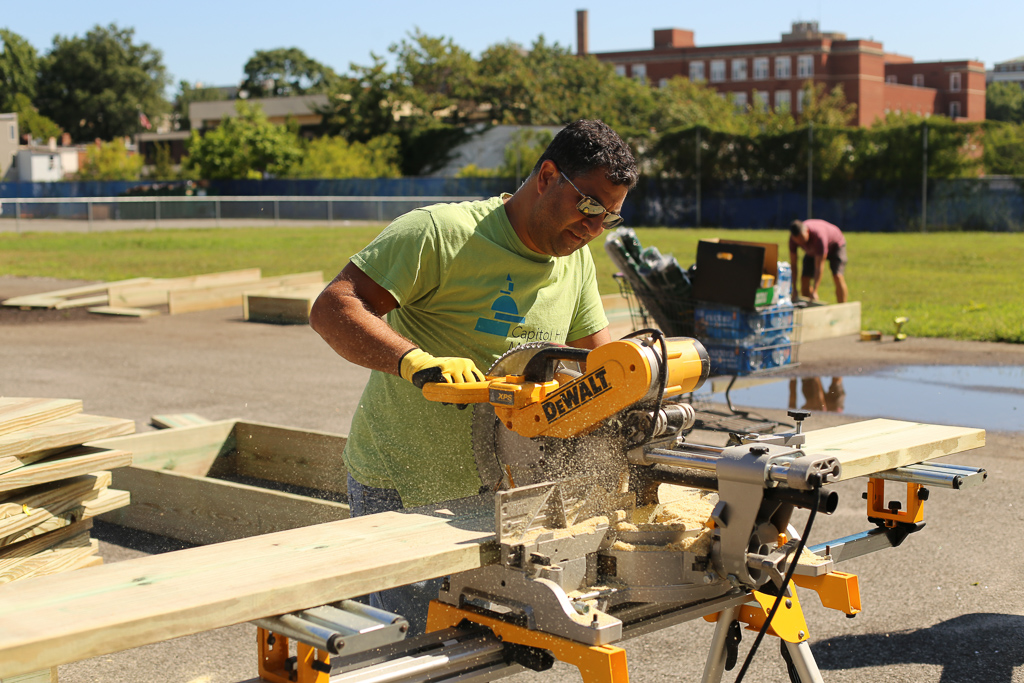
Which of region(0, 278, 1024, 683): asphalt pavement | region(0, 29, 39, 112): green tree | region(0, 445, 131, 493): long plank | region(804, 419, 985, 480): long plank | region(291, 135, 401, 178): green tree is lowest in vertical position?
region(0, 278, 1024, 683): asphalt pavement

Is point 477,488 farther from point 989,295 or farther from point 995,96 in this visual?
point 995,96

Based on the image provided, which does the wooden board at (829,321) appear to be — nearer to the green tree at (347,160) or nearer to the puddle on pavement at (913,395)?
the puddle on pavement at (913,395)

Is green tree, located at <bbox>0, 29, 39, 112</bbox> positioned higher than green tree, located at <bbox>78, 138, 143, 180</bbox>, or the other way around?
green tree, located at <bbox>0, 29, 39, 112</bbox>

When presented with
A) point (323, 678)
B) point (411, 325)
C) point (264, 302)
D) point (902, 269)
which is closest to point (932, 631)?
point (411, 325)

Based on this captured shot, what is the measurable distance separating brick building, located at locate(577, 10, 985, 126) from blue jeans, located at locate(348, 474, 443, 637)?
79427 mm

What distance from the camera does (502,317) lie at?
2.90 m

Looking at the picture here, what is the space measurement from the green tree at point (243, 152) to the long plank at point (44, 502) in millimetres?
51929

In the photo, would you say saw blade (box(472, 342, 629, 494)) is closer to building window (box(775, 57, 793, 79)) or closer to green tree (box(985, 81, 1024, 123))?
building window (box(775, 57, 793, 79))

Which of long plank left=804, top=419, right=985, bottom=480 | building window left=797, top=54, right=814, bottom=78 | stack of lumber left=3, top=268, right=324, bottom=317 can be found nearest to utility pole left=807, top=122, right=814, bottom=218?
stack of lumber left=3, top=268, right=324, bottom=317

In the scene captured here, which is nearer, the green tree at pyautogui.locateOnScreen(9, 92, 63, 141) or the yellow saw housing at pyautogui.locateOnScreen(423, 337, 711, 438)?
the yellow saw housing at pyautogui.locateOnScreen(423, 337, 711, 438)

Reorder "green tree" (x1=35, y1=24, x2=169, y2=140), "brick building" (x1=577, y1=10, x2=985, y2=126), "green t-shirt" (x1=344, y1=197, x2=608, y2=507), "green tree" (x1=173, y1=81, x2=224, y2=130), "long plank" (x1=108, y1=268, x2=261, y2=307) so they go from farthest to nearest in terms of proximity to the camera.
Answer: "green tree" (x1=173, y1=81, x2=224, y2=130) → "green tree" (x1=35, y1=24, x2=169, y2=140) → "brick building" (x1=577, y1=10, x2=985, y2=126) → "long plank" (x1=108, y1=268, x2=261, y2=307) → "green t-shirt" (x1=344, y1=197, x2=608, y2=507)

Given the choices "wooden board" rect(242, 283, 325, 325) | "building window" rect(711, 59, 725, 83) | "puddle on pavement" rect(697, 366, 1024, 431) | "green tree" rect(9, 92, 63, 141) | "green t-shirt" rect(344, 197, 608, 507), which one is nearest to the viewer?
"green t-shirt" rect(344, 197, 608, 507)

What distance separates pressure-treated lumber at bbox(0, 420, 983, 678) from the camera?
1.65m

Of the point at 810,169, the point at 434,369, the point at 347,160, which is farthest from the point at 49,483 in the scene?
the point at 347,160
